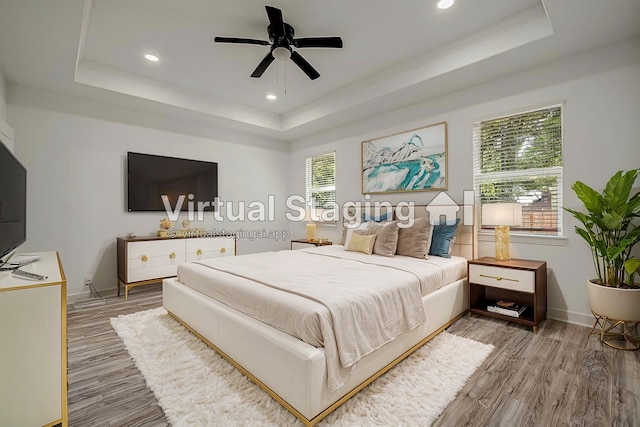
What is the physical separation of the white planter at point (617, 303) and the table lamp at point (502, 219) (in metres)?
0.77

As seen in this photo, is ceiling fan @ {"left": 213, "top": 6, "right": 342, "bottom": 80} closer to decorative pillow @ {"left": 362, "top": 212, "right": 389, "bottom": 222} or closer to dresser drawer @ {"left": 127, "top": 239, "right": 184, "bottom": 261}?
decorative pillow @ {"left": 362, "top": 212, "right": 389, "bottom": 222}

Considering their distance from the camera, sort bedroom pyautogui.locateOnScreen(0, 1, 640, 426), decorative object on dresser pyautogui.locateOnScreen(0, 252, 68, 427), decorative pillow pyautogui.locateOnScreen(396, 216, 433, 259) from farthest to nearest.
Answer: decorative pillow pyautogui.locateOnScreen(396, 216, 433, 259), bedroom pyautogui.locateOnScreen(0, 1, 640, 426), decorative object on dresser pyautogui.locateOnScreen(0, 252, 68, 427)

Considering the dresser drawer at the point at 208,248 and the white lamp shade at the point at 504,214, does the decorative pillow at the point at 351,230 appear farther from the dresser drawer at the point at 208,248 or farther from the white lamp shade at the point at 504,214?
the dresser drawer at the point at 208,248

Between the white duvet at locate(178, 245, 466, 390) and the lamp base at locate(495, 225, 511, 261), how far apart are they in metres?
0.42

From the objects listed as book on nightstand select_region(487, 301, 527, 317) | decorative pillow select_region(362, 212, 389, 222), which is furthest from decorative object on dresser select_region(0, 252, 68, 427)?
decorative pillow select_region(362, 212, 389, 222)

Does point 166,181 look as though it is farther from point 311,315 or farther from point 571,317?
point 571,317

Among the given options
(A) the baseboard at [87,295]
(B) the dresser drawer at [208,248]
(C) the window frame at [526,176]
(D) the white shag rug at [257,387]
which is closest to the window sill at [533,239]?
(C) the window frame at [526,176]

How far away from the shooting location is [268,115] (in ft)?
16.8

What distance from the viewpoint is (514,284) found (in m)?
2.77

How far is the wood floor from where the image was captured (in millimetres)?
1605

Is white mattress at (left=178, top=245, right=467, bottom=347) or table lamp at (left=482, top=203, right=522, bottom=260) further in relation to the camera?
table lamp at (left=482, top=203, right=522, bottom=260)

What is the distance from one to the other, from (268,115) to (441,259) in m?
3.66

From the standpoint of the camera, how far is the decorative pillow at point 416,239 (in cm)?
324

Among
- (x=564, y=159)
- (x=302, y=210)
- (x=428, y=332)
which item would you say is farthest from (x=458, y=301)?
(x=302, y=210)
